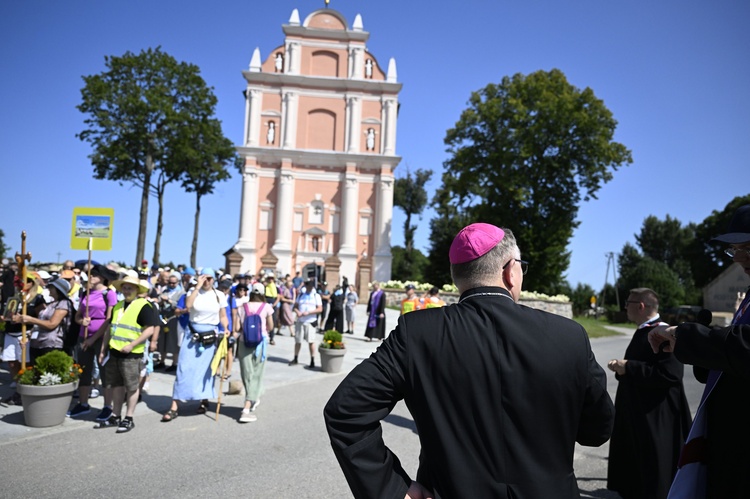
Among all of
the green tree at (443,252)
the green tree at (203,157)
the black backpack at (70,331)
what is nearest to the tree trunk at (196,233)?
the green tree at (203,157)

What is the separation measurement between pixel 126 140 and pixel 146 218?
193 inches

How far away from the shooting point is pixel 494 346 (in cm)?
203

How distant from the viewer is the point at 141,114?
32719 millimetres

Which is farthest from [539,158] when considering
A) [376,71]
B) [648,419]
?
[648,419]

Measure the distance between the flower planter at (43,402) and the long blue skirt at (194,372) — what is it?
1373mm

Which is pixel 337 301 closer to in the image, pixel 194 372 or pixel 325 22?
pixel 194 372

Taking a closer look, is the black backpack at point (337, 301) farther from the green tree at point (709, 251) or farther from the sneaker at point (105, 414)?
the green tree at point (709, 251)

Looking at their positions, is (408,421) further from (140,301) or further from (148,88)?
(148,88)

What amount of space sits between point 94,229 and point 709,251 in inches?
2401

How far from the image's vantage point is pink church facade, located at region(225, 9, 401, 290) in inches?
1743

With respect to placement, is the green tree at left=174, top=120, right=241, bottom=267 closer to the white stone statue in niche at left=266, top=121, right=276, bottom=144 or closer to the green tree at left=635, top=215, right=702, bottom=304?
the white stone statue in niche at left=266, top=121, right=276, bottom=144

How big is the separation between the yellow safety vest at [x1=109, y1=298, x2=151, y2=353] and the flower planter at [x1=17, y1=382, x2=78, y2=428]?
0.81m

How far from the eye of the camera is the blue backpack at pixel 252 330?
805 cm

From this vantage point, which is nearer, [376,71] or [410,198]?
[376,71]
